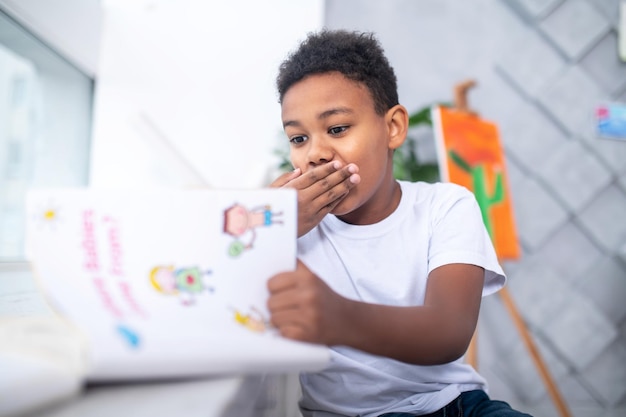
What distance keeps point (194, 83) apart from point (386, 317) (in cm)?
169

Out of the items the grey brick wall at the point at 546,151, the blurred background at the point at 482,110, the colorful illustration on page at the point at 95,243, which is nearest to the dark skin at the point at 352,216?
the colorful illustration on page at the point at 95,243

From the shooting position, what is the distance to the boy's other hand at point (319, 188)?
2.30 ft

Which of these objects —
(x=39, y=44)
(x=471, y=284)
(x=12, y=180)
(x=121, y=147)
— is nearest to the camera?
(x=471, y=284)

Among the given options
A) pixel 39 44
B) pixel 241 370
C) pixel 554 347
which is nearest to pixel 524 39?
pixel 554 347

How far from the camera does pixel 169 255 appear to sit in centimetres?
41

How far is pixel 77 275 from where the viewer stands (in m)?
0.40

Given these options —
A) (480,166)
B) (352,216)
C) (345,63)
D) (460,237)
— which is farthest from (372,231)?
(480,166)

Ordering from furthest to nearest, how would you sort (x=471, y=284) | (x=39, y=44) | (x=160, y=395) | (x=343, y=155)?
(x=39, y=44)
(x=343, y=155)
(x=471, y=284)
(x=160, y=395)

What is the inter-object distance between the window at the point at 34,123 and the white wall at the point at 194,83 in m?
0.07

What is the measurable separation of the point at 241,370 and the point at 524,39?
2.13 m

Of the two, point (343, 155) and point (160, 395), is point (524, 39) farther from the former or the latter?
point (160, 395)

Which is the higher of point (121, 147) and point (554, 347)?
point (121, 147)

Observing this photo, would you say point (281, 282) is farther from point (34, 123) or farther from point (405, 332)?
point (34, 123)

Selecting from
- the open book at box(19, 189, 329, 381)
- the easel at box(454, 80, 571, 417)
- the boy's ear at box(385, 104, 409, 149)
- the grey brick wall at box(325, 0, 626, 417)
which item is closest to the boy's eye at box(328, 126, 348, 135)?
the boy's ear at box(385, 104, 409, 149)
